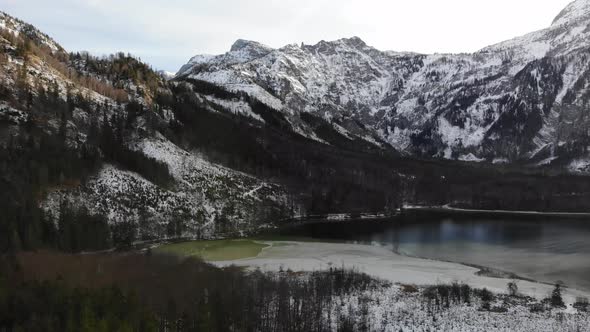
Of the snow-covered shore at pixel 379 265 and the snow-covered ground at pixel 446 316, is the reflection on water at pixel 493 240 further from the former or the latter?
the snow-covered ground at pixel 446 316

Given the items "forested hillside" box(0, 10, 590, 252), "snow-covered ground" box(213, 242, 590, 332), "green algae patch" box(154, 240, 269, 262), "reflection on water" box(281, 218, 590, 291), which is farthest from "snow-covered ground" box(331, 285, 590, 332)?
"forested hillside" box(0, 10, 590, 252)

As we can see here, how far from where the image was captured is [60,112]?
143750mm

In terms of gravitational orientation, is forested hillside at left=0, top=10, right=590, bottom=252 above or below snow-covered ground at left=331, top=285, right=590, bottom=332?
above

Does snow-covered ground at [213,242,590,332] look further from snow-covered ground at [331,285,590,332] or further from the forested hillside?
the forested hillside

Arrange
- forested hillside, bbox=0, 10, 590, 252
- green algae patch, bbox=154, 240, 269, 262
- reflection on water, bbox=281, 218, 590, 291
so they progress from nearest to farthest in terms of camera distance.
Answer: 1. reflection on water, bbox=281, 218, 590, 291
2. green algae patch, bbox=154, 240, 269, 262
3. forested hillside, bbox=0, 10, 590, 252

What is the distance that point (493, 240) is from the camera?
4894 inches

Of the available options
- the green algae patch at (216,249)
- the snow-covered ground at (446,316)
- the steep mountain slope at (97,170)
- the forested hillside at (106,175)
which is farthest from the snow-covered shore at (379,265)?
the steep mountain slope at (97,170)

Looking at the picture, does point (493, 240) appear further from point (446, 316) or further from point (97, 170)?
point (97, 170)

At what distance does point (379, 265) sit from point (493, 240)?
1971 inches

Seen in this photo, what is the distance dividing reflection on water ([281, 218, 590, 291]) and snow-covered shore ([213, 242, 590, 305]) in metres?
6.70

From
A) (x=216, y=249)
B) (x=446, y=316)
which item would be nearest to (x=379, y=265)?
(x=446, y=316)

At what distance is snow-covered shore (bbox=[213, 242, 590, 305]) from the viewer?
72500mm

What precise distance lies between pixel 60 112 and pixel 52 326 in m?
118

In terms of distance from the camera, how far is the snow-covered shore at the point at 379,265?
72500 millimetres
